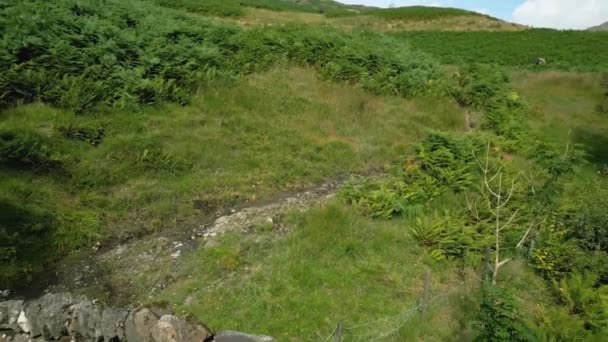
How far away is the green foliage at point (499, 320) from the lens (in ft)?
17.7

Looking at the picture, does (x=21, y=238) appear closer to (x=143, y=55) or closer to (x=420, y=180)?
(x=143, y=55)

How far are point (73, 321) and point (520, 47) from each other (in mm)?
38454

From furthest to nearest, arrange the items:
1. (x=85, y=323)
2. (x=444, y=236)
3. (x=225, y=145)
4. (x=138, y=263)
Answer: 1. (x=225, y=145)
2. (x=444, y=236)
3. (x=138, y=263)
4. (x=85, y=323)

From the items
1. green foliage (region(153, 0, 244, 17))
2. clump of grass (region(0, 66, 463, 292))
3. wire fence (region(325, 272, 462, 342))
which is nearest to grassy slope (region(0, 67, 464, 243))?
clump of grass (region(0, 66, 463, 292))

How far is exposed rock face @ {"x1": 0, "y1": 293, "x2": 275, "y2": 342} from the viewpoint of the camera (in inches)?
214

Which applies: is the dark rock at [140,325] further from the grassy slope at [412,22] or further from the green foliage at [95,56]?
the grassy slope at [412,22]

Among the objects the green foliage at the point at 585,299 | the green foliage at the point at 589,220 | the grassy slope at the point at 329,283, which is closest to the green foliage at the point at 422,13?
the green foliage at the point at 589,220

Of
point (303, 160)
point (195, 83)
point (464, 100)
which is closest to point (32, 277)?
point (303, 160)

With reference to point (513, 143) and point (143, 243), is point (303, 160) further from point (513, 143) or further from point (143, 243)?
point (513, 143)

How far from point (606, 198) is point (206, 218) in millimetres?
9079

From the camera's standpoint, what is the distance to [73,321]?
5.74 m

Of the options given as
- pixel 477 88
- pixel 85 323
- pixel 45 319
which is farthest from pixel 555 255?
pixel 477 88

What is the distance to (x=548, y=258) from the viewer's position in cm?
920

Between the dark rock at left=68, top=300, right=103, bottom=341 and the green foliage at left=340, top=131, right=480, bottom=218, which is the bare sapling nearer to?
the green foliage at left=340, top=131, right=480, bottom=218
